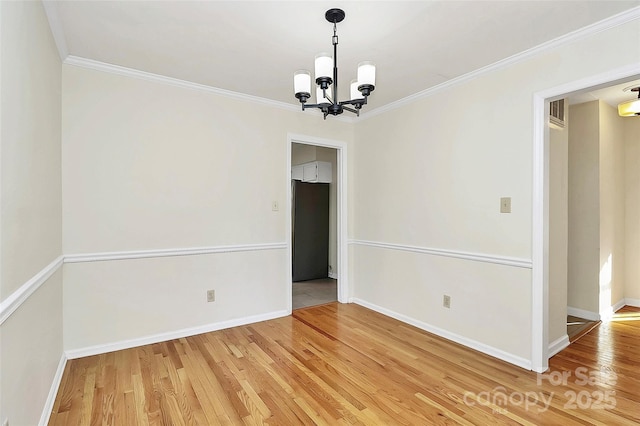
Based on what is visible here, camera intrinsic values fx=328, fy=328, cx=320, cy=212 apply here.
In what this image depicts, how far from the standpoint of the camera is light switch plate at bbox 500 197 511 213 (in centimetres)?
264

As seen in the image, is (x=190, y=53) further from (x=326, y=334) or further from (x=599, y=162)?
(x=599, y=162)

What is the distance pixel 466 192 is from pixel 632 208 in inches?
111

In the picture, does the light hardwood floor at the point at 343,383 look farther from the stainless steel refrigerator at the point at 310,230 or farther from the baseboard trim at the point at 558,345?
the stainless steel refrigerator at the point at 310,230

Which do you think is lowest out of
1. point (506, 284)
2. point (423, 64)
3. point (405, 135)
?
point (506, 284)

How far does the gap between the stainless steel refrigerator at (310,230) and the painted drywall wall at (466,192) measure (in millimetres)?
1536

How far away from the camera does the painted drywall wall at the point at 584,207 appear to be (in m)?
3.68

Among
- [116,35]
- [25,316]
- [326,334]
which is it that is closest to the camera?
[25,316]

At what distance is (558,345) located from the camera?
2.84m

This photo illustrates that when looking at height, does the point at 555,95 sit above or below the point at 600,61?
below

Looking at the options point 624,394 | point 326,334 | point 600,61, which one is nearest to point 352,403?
point 326,334

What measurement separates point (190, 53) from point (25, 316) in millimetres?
2041

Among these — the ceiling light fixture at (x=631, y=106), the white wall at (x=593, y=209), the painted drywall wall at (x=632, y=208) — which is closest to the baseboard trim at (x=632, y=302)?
the painted drywall wall at (x=632, y=208)

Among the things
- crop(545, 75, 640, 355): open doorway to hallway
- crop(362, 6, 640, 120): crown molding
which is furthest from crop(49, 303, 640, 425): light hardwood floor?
crop(362, 6, 640, 120): crown molding

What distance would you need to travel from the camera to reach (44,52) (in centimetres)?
199
